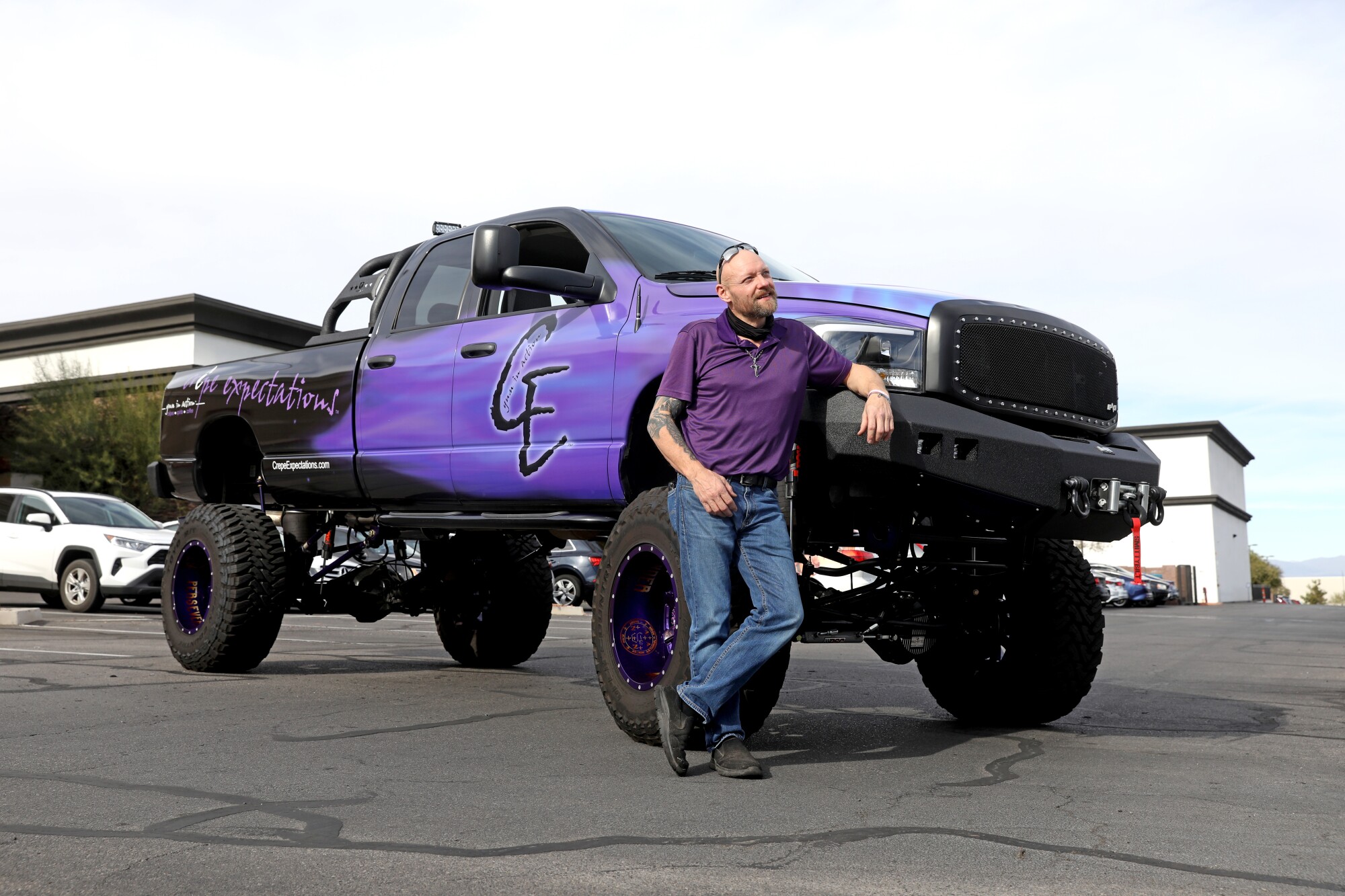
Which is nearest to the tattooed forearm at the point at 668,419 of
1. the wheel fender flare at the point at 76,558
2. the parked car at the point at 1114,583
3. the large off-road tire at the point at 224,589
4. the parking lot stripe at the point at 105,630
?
the large off-road tire at the point at 224,589

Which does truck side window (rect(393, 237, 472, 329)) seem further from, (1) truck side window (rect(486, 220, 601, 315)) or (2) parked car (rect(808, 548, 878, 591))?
(2) parked car (rect(808, 548, 878, 591))

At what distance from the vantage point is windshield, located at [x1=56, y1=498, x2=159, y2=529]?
18.0m

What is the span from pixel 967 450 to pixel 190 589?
545 cm

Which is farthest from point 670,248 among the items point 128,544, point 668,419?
point 128,544

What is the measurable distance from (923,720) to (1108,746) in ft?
3.76

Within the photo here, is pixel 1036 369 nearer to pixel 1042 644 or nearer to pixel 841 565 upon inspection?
pixel 1042 644

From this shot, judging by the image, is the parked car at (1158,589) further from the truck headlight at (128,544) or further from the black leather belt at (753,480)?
the black leather belt at (753,480)

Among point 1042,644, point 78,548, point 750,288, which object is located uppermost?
point 750,288

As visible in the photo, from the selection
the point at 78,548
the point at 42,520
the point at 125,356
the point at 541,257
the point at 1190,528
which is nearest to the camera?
the point at 541,257

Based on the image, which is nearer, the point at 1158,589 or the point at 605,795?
A: the point at 605,795

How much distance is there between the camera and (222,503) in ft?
27.7

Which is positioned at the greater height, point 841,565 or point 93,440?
point 93,440

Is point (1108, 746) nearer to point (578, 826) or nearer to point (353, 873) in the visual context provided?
point (578, 826)

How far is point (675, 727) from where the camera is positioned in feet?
15.6
